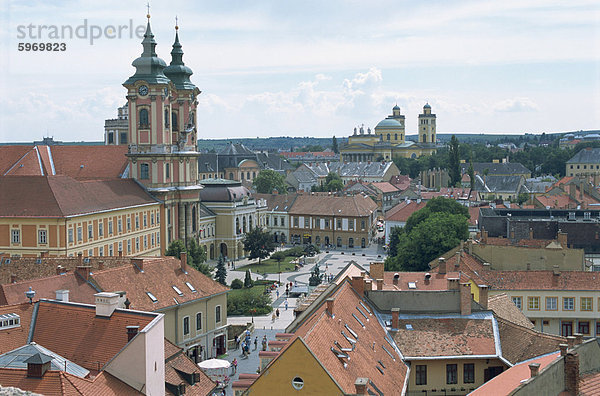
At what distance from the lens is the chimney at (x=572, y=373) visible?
56.1 feet

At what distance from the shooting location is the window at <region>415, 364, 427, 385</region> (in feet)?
106

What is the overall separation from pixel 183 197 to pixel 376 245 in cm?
3127

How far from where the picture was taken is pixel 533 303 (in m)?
45.8

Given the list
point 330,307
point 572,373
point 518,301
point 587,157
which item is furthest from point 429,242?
point 587,157

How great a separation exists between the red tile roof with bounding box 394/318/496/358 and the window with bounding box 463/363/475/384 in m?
0.70

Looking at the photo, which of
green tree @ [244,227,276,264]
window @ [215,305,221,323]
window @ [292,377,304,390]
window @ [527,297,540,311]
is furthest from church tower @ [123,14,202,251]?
window @ [292,377,304,390]

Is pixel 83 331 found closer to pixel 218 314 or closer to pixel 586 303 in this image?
pixel 218 314

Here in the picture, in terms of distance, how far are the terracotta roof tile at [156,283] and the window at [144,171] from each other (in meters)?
36.3

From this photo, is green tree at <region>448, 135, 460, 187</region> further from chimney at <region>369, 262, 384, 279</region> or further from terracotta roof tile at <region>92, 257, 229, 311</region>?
chimney at <region>369, 262, 384, 279</region>

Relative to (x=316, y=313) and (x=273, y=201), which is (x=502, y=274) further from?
(x=273, y=201)

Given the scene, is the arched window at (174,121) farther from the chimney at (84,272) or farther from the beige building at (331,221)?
the chimney at (84,272)

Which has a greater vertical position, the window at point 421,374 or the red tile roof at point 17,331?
the red tile roof at point 17,331

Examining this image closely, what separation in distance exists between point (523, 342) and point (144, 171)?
5437 centimetres

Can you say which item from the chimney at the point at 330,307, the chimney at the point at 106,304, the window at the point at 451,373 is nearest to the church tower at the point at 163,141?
the window at the point at 451,373
